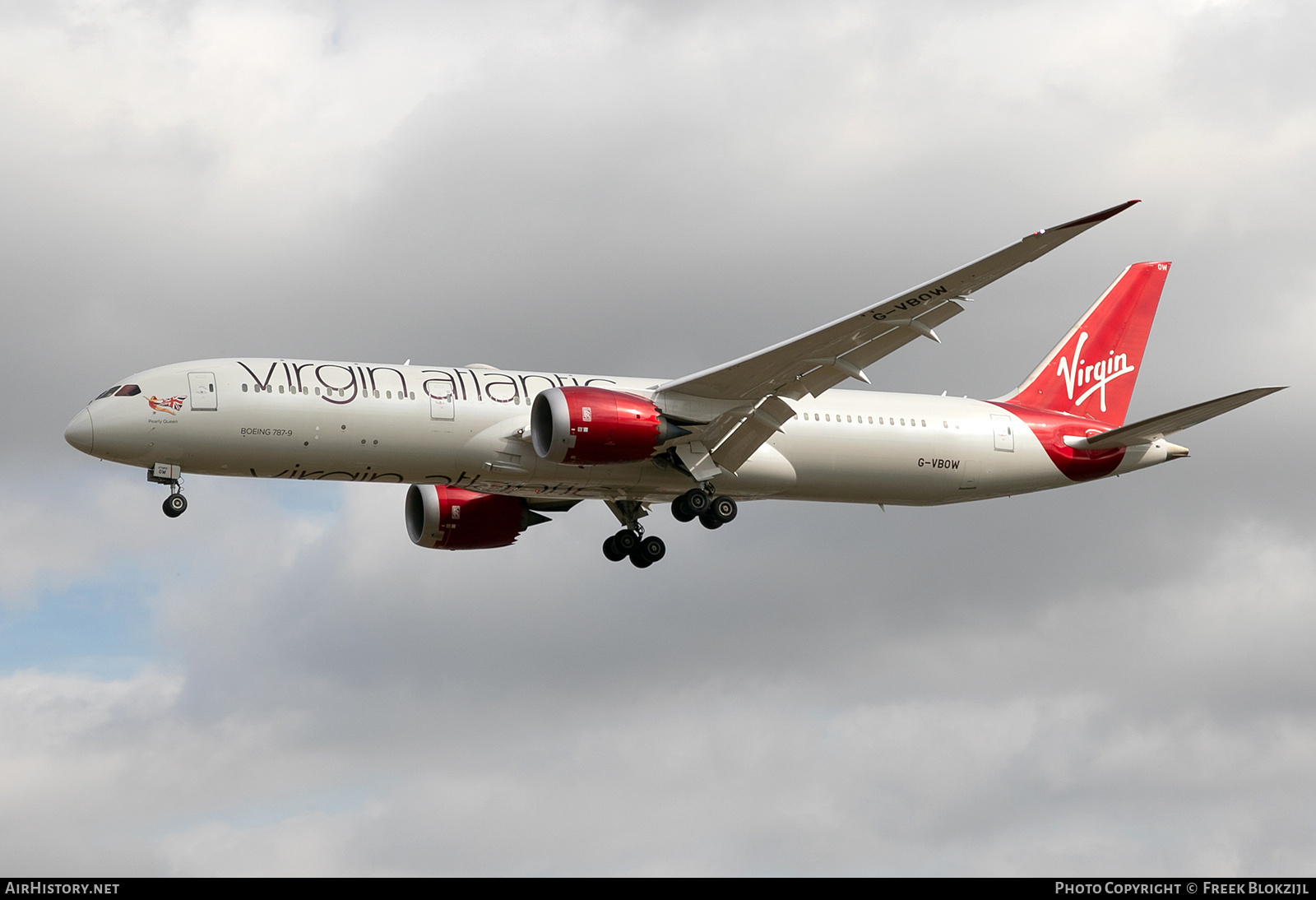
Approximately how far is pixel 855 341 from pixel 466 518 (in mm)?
15642

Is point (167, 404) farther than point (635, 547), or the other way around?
point (635, 547)

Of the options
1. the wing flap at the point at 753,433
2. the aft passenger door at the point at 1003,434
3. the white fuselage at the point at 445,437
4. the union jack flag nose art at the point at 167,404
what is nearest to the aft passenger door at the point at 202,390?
the white fuselage at the point at 445,437

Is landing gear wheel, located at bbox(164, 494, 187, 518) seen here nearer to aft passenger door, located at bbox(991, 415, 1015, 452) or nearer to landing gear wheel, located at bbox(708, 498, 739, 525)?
landing gear wheel, located at bbox(708, 498, 739, 525)

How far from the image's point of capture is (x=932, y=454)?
4588 centimetres

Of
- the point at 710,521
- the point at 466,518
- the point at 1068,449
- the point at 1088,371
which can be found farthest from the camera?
the point at 1088,371

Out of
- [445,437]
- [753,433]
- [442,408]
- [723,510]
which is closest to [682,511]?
[723,510]

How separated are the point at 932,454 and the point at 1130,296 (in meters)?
11.5

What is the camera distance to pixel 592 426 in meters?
40.1

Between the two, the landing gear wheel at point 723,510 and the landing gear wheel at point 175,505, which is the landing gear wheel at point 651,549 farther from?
the landing gear wheel at point 175,505

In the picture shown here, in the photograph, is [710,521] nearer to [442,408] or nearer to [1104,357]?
[442,408]

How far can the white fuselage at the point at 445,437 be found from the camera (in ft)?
130
